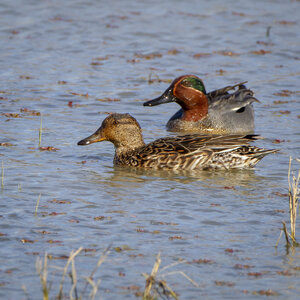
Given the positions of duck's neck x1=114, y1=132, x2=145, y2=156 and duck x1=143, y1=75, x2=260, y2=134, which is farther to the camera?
duck x1=143, y1=75, x2=260, y2=134

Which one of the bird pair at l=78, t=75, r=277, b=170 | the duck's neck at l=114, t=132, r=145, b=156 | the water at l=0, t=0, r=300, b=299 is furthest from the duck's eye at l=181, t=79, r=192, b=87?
the duck's neck at l=114, t=132, r=145, b=156

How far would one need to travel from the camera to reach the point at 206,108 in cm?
1316

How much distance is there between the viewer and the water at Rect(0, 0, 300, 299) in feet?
20.2

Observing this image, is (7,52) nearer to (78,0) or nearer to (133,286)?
(78,0)

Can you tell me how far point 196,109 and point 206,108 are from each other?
23 cm

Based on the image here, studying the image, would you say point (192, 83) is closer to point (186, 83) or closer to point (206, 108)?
point (186, 83)

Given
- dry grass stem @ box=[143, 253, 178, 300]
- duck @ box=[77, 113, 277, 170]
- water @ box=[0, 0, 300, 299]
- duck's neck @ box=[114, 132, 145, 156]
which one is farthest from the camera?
duck's neck @ box=[114, 132, 145, 156]

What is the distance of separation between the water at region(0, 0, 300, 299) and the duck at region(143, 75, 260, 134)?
1.17 feet

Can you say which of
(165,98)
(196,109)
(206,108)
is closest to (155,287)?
(165,98)

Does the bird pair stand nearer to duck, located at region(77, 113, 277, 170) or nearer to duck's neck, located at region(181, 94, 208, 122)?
duck, located at region(77, 113, 277, 170)

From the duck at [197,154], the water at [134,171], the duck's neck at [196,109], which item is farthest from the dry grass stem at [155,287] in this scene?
the duck's neck at [196,109]

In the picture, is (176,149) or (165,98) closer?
(176,149)

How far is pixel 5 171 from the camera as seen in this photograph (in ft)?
29.7

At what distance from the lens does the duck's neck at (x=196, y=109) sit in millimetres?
12945
